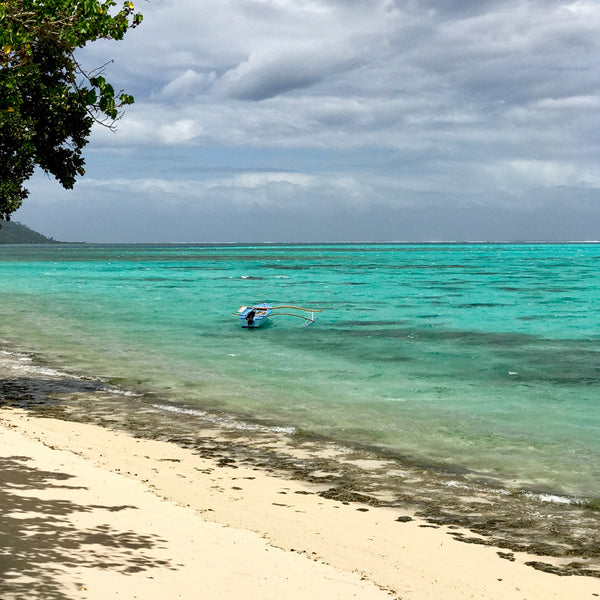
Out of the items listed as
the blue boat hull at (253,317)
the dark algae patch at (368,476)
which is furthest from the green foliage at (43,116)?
the blue boat hull at (253,317)

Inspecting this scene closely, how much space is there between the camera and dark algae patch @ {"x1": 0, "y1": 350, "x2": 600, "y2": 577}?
999 cm

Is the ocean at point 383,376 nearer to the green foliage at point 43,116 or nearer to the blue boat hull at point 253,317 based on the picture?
the blue boat hull at point 253,317

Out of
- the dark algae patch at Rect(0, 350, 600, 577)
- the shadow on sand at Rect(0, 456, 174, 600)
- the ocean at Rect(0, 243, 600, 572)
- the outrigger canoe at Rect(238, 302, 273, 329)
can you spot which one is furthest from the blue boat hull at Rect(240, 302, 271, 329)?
the shadow on sand at Rect(0, 456, 174, 600)

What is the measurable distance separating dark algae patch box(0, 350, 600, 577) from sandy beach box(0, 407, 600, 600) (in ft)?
1.52

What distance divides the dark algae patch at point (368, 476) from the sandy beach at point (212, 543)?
0.46 meters

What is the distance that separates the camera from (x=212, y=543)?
8.70 meters

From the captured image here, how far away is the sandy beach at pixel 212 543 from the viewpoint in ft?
24.0

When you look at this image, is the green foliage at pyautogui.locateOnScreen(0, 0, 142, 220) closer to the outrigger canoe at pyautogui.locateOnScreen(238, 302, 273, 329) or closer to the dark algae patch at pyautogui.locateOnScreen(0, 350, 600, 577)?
the dark algae patch at pyautogui.locateOnScreen(0, 350, 600, 577)

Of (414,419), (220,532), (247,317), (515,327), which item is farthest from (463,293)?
(220,532)

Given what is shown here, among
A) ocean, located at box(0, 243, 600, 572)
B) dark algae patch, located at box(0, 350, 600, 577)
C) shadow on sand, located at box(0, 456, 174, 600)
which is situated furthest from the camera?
ocean, located at box(0, 243, 600, 572)

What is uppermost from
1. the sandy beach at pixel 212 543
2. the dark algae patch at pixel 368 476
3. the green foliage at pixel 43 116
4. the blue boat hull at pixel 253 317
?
the green foliage at pixel 43 116

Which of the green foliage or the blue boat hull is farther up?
the green foliage

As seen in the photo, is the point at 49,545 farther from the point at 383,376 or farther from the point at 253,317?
the point at 253,317

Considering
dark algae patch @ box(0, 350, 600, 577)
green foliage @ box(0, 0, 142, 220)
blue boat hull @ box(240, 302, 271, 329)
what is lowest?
dark algae patch @ box(0, 350, 600, 577)
